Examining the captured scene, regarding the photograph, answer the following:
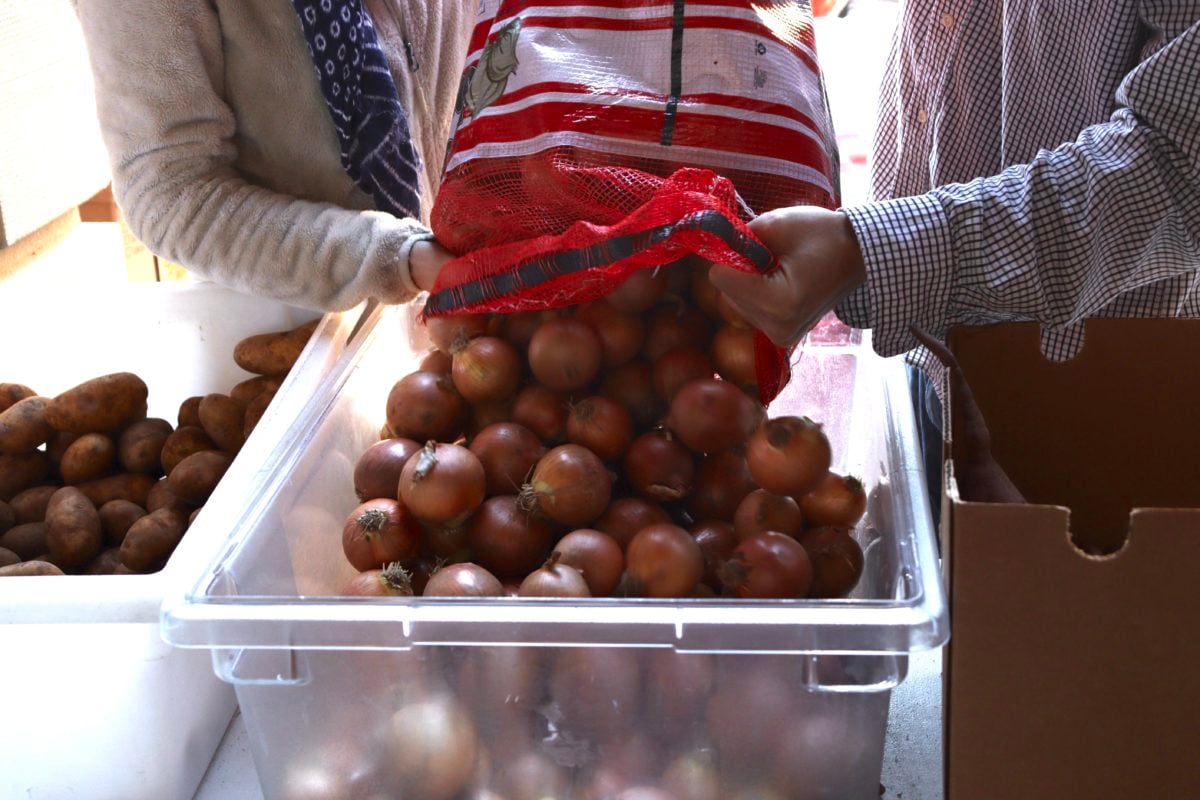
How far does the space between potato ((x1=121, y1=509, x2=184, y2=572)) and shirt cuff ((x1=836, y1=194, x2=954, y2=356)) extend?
0.68 meters

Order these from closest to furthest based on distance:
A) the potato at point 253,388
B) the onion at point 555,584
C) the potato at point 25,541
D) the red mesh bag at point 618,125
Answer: the onion at point 555,584 < the red mesh bag at point 618,125 < the potato at point 25,541 < the potato at point 253,388

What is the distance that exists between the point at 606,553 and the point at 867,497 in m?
0.26

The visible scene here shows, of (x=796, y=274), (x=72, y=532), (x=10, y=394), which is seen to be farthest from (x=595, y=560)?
(x=10, y=394)

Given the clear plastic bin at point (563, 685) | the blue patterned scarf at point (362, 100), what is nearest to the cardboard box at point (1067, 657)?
the clear plastic bin at point (563, 685)

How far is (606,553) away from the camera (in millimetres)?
755

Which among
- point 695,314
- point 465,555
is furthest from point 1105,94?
point 465,555

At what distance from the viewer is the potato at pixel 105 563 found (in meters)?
1.02

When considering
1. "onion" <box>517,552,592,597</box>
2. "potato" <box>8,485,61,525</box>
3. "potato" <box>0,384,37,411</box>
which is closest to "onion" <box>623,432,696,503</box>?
"onion" <box>517,552,592,597</box>

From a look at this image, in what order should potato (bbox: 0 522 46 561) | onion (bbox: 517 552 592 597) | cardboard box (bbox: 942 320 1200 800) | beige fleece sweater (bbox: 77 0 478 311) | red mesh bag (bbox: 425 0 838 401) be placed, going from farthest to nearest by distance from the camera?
potato (bbox: 0 522 46 561), beige fleece sweater (bbox: 77 0 478 311), red mesh bag (bbox: 425 0 838 401), onion (bbox: 517 552 592 597), cardboard box (bbox: 942 320 1200 800)

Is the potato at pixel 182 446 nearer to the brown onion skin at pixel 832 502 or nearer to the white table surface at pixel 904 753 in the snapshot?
the white table surface at pixel 904 753

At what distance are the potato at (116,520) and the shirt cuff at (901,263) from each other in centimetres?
77

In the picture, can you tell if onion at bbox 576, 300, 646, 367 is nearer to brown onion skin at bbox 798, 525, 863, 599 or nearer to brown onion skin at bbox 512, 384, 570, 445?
brown onion skin at bbox 512, 384, 570, 445

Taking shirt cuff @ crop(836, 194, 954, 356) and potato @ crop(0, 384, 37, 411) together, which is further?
potato @ crop(0, 384, 37, 411)

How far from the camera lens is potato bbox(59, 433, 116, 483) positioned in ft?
3.75
